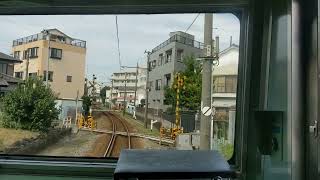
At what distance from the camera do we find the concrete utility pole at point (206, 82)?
2.41m

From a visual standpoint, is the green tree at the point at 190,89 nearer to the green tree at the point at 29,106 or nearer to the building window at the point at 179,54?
the building window at the point at 179,54

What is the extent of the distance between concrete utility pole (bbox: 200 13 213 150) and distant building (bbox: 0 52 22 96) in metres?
1.20

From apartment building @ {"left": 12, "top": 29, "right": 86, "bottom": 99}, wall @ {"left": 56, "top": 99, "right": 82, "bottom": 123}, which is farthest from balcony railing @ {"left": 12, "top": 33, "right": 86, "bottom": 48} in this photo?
wall @ {"left": 56, "top": 99, "right": 82, "bottom": 123}

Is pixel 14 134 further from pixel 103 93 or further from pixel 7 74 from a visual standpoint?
pixel 103 93

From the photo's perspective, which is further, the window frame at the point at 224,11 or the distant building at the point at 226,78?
the distant building at the point at 226,78

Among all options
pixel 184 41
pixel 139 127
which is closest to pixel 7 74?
pixel 139 127

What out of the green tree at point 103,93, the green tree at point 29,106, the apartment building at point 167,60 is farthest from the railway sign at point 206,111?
the green tree at point 29,106

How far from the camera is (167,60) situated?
2.46m

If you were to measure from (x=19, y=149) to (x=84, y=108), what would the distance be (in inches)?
20.7

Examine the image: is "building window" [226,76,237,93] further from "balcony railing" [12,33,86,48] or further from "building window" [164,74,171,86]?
"balcony railing" [12,33,86,48]

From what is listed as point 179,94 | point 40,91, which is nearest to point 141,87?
point 179,94

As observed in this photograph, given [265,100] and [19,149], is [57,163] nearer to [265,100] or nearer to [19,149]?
[19,149]

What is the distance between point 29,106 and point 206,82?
3.80 ft

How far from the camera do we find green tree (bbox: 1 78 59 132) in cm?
248
